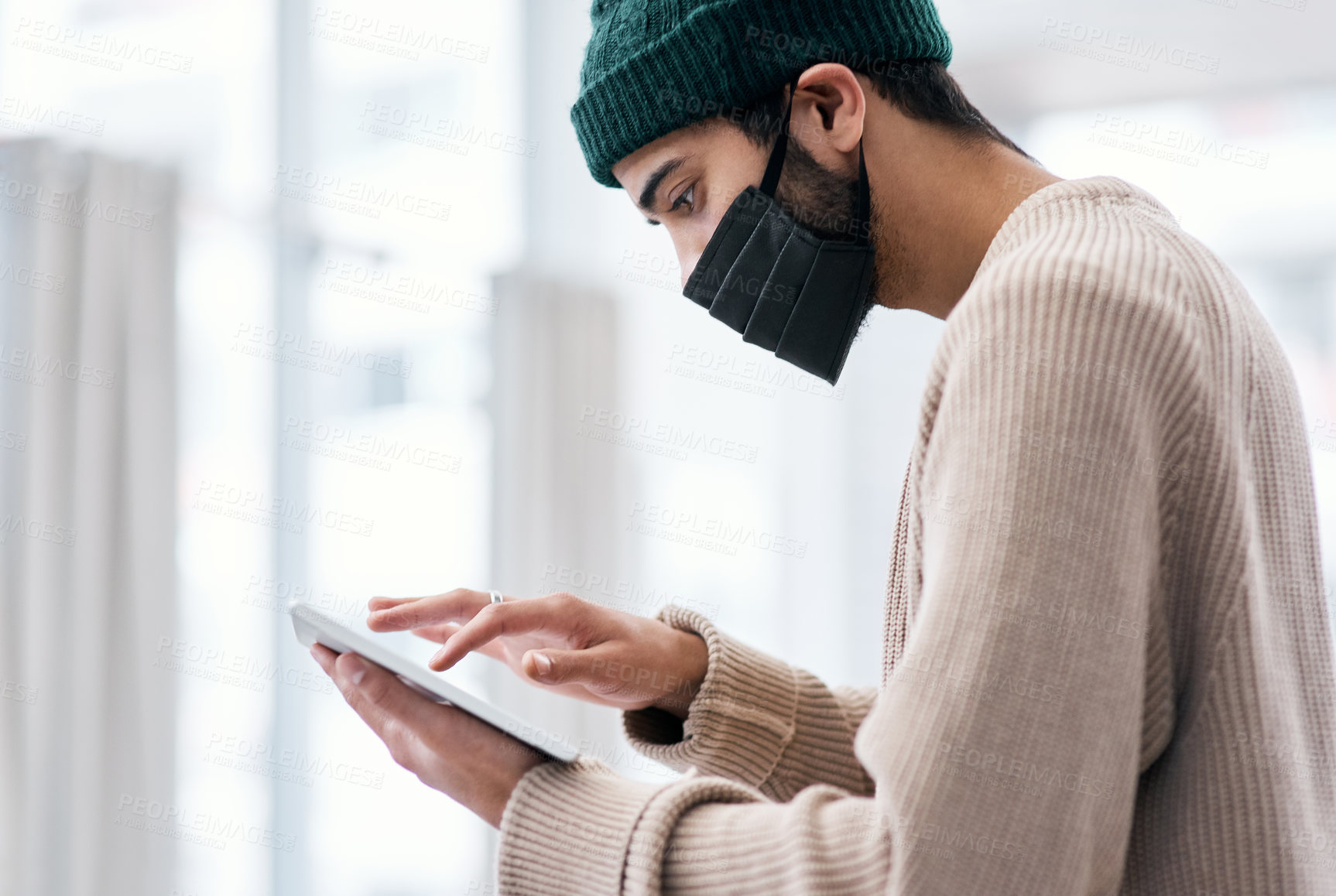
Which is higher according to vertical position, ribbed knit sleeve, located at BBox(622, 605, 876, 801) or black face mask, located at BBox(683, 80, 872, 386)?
black face mask, located at BBox(683, 80, 872, 386)

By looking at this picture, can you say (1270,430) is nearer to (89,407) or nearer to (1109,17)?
(89,407)

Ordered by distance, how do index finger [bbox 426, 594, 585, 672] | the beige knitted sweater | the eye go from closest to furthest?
the beige knitted sweater
index finger [bbox 426, 594, 585, 672]
the eye

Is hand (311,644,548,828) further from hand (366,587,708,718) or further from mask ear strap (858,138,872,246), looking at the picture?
mask ear strap (858,138,872,246)

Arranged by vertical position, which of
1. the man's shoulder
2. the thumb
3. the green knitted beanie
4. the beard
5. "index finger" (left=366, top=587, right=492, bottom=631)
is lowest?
the thumb

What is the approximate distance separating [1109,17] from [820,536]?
136 cm

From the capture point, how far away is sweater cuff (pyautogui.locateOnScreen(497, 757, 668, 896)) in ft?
2.17

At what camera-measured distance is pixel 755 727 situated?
97cm

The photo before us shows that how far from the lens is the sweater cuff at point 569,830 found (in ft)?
2.17

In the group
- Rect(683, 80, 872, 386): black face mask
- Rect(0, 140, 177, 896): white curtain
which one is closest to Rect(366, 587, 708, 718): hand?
Rect(683, 80, 872, 386): black face mask

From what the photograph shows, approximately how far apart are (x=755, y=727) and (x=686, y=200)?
476mm

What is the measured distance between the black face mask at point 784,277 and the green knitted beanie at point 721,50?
4cm

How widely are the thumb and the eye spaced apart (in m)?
0.41

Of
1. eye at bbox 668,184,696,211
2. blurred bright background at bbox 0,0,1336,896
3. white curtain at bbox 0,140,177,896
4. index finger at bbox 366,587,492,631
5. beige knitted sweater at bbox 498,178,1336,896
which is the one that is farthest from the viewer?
blurred bright background at bbox 0,0,1336,896

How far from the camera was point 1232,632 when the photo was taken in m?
0.57
